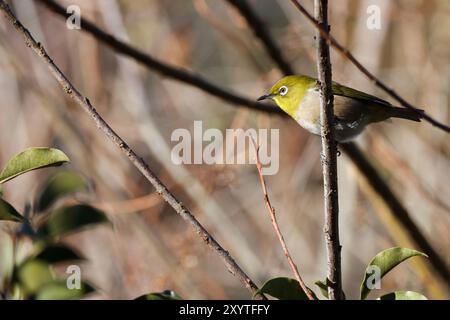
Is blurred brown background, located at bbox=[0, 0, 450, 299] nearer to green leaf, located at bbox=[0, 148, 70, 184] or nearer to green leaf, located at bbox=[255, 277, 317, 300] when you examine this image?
green leaf, located at bbox=[255, 277, 317, 300]

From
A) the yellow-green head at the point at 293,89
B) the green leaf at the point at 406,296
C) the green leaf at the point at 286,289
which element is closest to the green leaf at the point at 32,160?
the green leaf at the point at 286,289

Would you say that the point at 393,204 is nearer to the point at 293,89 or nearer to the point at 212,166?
the point at 293,89

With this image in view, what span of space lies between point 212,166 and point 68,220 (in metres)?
2.92

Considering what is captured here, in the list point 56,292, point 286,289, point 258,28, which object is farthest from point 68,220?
point 258,28

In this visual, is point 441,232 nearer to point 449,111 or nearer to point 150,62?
point 449,111

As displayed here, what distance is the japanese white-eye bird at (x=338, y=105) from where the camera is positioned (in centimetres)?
379

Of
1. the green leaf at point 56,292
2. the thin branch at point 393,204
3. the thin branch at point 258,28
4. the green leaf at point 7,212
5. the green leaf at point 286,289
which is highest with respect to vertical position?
the thin branch at point 258,28

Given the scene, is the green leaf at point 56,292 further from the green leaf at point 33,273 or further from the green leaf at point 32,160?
the green leaf at point 32,160

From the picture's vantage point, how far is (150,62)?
3516 mm

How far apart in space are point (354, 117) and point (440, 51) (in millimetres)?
2268

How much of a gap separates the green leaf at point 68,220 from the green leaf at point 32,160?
486 millimetres

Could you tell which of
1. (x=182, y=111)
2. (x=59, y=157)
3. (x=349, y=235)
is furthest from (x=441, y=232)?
(x=59, y=157)

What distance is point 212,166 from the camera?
5383 mm

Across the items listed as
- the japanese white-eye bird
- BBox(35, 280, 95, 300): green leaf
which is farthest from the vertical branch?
the japanese white-eye bird
